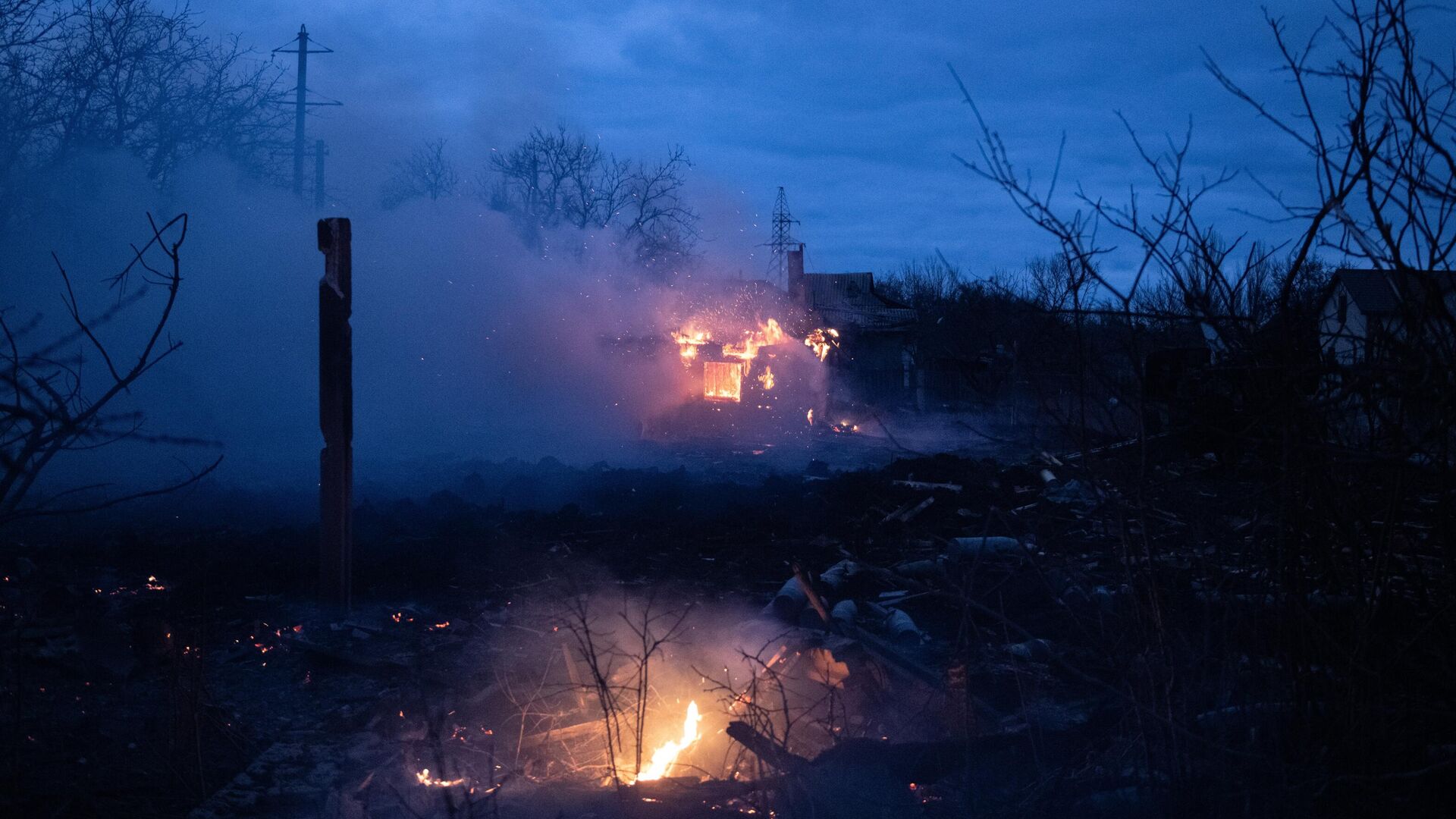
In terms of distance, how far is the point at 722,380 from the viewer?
23812 millimetres

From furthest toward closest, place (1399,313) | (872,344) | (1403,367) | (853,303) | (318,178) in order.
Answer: (853,303) → (872,344) → (318,178) → (1399,313) → (1403,367)

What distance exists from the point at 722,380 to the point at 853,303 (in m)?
15.6

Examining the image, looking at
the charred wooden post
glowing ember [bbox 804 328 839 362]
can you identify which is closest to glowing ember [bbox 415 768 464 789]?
the charred wooden post

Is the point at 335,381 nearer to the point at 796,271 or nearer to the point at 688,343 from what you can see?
the point at 688,343

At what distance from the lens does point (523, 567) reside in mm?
8430

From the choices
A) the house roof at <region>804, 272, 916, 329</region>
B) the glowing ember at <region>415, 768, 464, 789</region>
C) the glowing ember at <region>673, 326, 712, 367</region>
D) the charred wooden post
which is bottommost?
the glowing ember at <region>415, 768, 464, 789</region>

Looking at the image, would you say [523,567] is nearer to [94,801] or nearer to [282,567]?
[282,567]

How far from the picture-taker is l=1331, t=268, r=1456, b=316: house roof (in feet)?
8.56

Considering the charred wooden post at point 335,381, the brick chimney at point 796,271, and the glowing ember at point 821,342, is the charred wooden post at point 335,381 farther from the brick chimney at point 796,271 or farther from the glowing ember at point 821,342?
the brick chimney at point 796,271

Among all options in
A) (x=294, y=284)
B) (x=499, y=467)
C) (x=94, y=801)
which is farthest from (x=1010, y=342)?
(x=294, y=284)

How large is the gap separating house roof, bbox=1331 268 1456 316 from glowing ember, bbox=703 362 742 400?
66.2 feet

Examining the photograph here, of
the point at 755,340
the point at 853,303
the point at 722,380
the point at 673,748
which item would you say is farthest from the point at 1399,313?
the point at 853,303

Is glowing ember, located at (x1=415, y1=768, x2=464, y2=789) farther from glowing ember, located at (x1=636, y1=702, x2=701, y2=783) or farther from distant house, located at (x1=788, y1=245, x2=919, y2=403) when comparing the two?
distant house, located at (x1=788, y1=245, x2=919, y2=403)

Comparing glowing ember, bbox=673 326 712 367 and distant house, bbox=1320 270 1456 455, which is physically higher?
glowing ember, bbox=673 326 712 367
